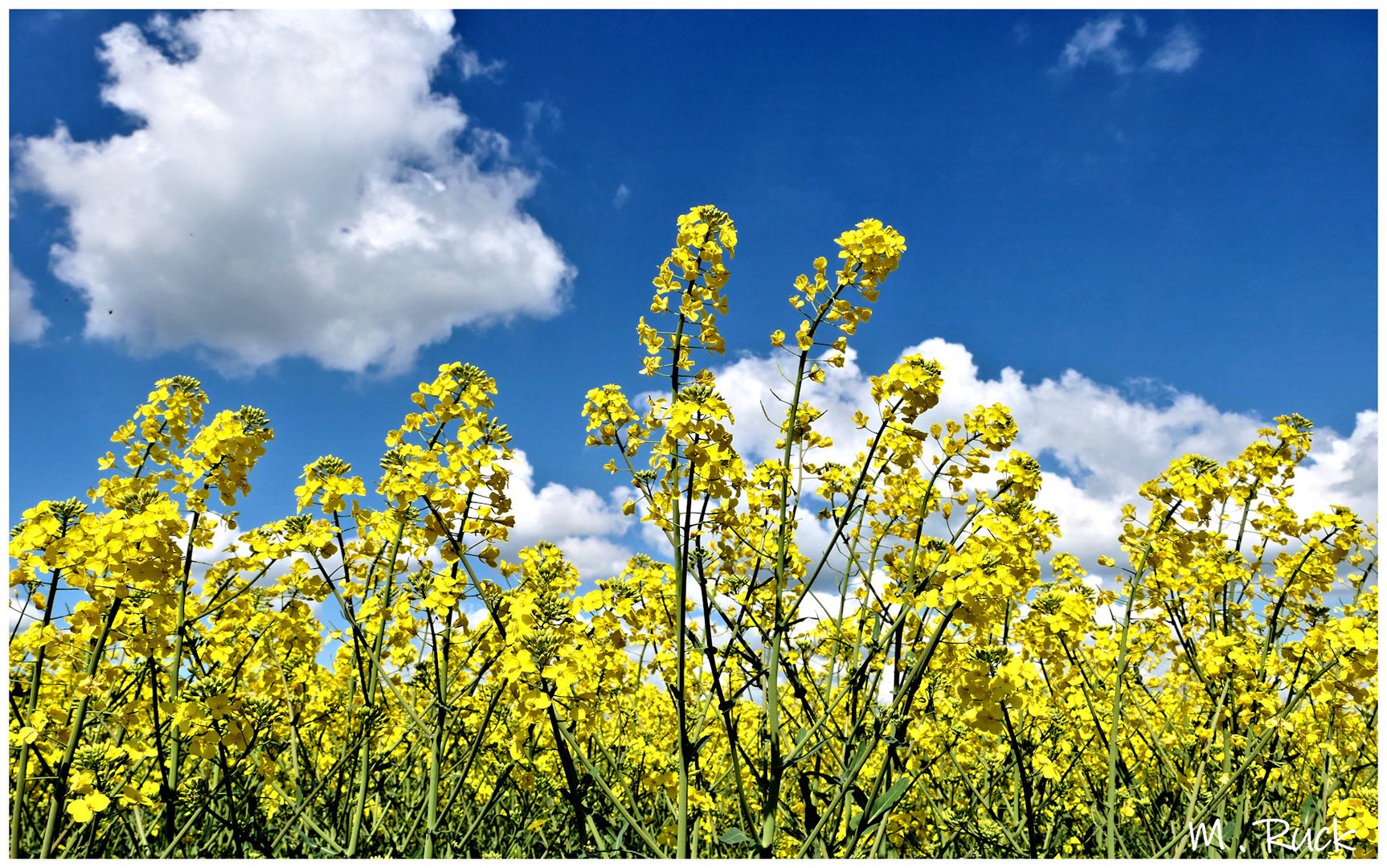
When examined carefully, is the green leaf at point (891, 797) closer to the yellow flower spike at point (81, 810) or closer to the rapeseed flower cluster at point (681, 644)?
the rapeseed flower cluster at point (681, 644)

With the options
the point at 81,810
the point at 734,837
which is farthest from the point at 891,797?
the point at 81,810

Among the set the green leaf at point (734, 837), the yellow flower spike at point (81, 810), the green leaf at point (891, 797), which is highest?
the green leaf at point (891, 797)

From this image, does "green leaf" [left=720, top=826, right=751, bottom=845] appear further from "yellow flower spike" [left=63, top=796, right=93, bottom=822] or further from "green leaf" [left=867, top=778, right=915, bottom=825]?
"yellow flower spike" [left=63, top=796, right=93, bottom=822]

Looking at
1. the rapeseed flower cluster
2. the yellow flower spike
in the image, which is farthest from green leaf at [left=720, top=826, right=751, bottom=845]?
the yellow flower spike

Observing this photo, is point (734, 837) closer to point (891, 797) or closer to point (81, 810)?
point (891, 797)

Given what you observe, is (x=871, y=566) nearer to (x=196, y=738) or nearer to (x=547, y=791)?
(x=196, y=738)

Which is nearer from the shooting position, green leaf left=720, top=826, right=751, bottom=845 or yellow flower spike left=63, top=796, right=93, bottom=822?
yellow flower spike left=63, top=796, right=93, bottom=822

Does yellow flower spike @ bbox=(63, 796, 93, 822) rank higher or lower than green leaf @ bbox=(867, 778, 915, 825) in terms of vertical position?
lower

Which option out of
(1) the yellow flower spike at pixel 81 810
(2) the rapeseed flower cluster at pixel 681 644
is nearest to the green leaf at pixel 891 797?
(2) the rapeseed flower cluster at pixel 681 644

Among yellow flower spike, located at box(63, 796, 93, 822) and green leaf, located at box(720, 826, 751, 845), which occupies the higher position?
yellow flower spike, located at box(63, 796, 93, 822)

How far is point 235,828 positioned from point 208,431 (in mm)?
1480

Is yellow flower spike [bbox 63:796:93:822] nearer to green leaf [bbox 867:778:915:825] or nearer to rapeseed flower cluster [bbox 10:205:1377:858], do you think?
rapeseed flower cluster [bbox 10:205:1377:858]

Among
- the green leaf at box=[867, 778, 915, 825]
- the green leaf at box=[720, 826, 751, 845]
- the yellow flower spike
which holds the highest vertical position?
the green leaf at box=[867, 778, 915, 825]

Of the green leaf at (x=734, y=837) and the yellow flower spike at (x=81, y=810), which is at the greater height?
the yellow flower spike at (x=81, y=810)
